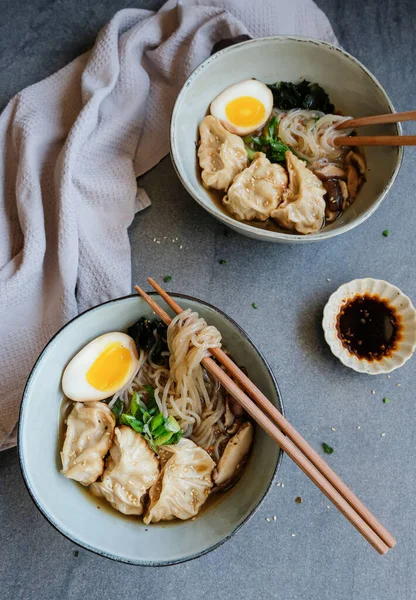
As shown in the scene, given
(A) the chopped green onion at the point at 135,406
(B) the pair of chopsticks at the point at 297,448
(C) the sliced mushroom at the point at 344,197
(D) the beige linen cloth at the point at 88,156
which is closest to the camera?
(B) the pair of chopsticks at the point at 297,448

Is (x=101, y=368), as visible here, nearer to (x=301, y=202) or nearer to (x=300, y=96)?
(x=301, y=202)

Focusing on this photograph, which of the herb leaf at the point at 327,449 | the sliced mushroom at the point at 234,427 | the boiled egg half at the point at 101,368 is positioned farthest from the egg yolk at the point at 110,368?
the herb leaf at the point at 327,449

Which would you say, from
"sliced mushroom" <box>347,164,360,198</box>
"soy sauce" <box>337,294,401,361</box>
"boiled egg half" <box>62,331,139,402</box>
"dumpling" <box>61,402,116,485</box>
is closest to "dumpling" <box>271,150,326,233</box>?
"sliced mushroom" <box>347,164,360,198</box>

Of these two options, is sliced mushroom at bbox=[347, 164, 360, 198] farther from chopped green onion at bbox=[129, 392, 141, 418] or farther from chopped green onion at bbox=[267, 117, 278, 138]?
chopped green onion at bbox=[129, 392, 141, 418]

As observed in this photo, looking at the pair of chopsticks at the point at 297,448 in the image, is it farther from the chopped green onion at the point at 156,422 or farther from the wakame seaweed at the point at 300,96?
A: the wakame seaweed at the point at 300,96

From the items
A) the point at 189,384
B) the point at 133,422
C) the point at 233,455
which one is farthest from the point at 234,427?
the point at 133,422

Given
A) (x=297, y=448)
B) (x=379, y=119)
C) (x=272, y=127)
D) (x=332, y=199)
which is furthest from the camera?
(x=272, y=127)

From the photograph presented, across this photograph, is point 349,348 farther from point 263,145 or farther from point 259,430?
point 263,145
